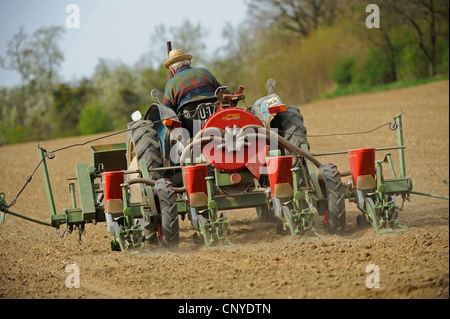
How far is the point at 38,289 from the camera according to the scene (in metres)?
5.96

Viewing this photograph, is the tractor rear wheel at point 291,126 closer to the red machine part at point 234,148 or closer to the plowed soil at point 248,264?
the red machine part at point 234,148

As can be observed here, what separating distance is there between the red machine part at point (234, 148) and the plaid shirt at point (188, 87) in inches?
39.0

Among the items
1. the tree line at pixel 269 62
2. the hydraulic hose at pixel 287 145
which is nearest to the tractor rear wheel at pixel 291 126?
the hydraulic hose at pixel 287 145

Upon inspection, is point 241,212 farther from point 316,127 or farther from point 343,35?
point 343,35

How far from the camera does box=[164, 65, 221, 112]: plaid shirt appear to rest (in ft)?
29.0

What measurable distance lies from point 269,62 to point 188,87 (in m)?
20.4

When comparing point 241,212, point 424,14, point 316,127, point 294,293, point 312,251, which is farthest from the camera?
point 424,14

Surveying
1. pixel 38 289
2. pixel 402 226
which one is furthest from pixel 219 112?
pixel 38 289

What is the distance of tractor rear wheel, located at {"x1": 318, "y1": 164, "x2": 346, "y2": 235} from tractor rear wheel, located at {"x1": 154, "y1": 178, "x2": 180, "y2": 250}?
5.78ft

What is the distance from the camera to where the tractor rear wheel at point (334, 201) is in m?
7.54

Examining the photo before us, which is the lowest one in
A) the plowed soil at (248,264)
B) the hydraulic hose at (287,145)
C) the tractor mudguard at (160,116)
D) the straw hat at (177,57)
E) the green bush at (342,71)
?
the plowed soil at (248,264)

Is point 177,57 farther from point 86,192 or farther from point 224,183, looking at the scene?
point 86,192

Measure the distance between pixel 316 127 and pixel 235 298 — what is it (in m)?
18.4

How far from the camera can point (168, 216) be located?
24.0 ft
